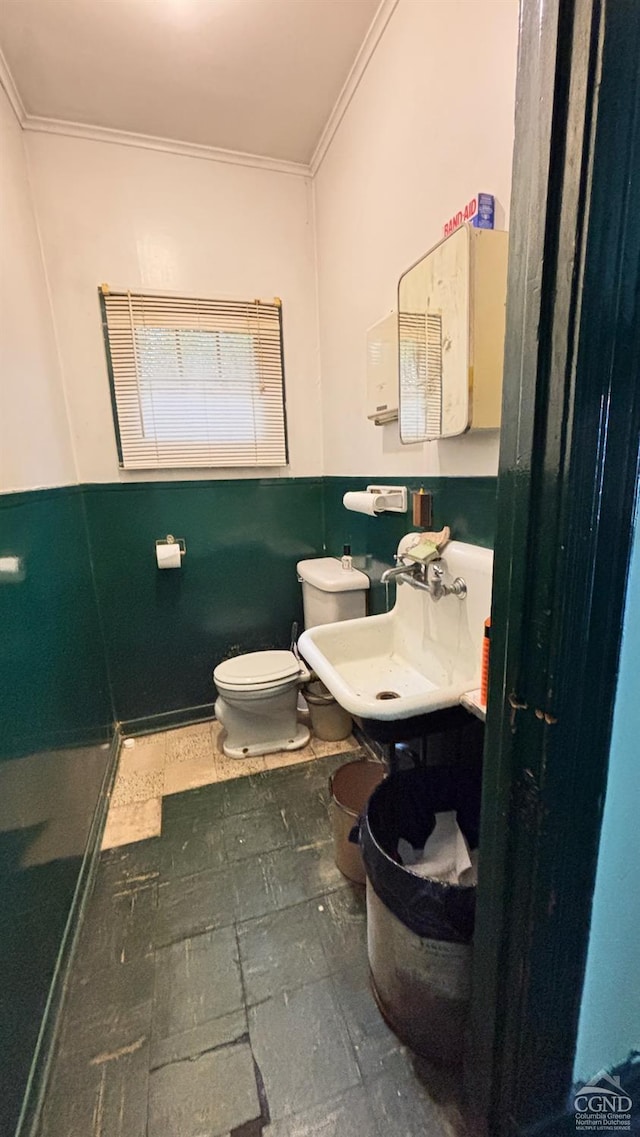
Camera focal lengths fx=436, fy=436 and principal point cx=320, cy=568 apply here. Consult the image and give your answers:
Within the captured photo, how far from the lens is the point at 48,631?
1.31 metres

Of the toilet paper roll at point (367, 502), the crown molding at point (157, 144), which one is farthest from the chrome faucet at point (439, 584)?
the crown molding at point (157, 144)

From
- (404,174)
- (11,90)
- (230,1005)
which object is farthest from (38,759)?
(11,90)

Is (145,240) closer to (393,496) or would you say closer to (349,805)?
(393,496)

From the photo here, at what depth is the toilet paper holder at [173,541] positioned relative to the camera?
82.3 inches

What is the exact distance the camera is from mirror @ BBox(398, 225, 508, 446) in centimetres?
100

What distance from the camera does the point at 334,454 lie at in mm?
2127

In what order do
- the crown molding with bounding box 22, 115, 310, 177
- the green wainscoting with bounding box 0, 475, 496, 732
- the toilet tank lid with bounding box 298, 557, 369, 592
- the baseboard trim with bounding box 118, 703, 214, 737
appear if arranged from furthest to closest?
the baseboard trim with bounding box 118, 703, 214, 737, the toilet tank lid with bounding box 298, 557, 369, 592, the crown molding with bounding box 22, 115, 310, 177, the green wainscoting with bounding box 0, 475, 496, 732

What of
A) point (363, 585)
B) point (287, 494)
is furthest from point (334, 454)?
point (363, 585)

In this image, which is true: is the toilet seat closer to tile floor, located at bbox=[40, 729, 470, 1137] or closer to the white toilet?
the white toilet

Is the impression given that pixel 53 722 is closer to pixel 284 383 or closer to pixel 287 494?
pixel 287 494

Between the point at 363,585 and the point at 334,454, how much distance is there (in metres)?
0.70

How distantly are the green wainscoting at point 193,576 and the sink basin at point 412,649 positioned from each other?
0.96m

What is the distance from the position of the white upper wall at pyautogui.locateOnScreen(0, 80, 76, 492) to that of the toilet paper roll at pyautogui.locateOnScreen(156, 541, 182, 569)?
47 centimetres

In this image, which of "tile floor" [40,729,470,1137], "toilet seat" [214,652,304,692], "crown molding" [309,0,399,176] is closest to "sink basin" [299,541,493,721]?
"toilet seat" [214,652,304,692]
